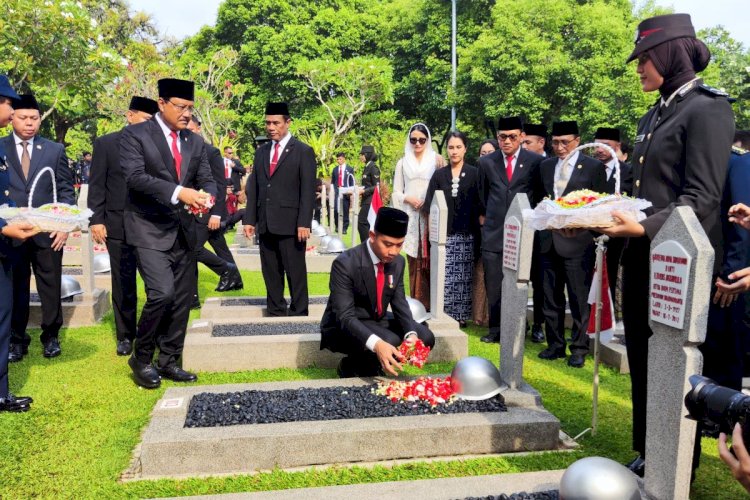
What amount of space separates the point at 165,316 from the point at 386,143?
3160 cm

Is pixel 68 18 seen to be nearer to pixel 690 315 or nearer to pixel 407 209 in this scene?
pixel 407 209

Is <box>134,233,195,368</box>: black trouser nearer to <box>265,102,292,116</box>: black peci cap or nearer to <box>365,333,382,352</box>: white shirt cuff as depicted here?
<box>365,333,382,352</box>: white shirt cuff

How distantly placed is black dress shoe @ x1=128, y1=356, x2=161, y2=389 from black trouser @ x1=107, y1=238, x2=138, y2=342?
1.33 m

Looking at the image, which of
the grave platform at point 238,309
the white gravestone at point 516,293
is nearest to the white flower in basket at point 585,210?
the white gravestone at point 516,293

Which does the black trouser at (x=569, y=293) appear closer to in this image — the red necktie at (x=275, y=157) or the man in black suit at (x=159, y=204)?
the red necktie at (x=275, y=157)

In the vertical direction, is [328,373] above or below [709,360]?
below

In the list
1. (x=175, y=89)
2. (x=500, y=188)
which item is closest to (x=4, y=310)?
(x=175, y=89)

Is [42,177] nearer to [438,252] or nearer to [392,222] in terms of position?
[392,222]

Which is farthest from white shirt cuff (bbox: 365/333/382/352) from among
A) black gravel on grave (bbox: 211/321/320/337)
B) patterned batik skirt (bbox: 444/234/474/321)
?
patterned batik skirt (bbox: 444/234/474/321)

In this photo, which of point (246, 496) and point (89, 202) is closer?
point (246, 496)

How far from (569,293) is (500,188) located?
1509 millimetres

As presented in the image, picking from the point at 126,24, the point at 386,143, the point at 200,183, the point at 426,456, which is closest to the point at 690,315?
the point at 426,456

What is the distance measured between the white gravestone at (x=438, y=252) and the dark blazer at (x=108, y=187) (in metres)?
3.45

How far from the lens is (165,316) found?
6199mm
